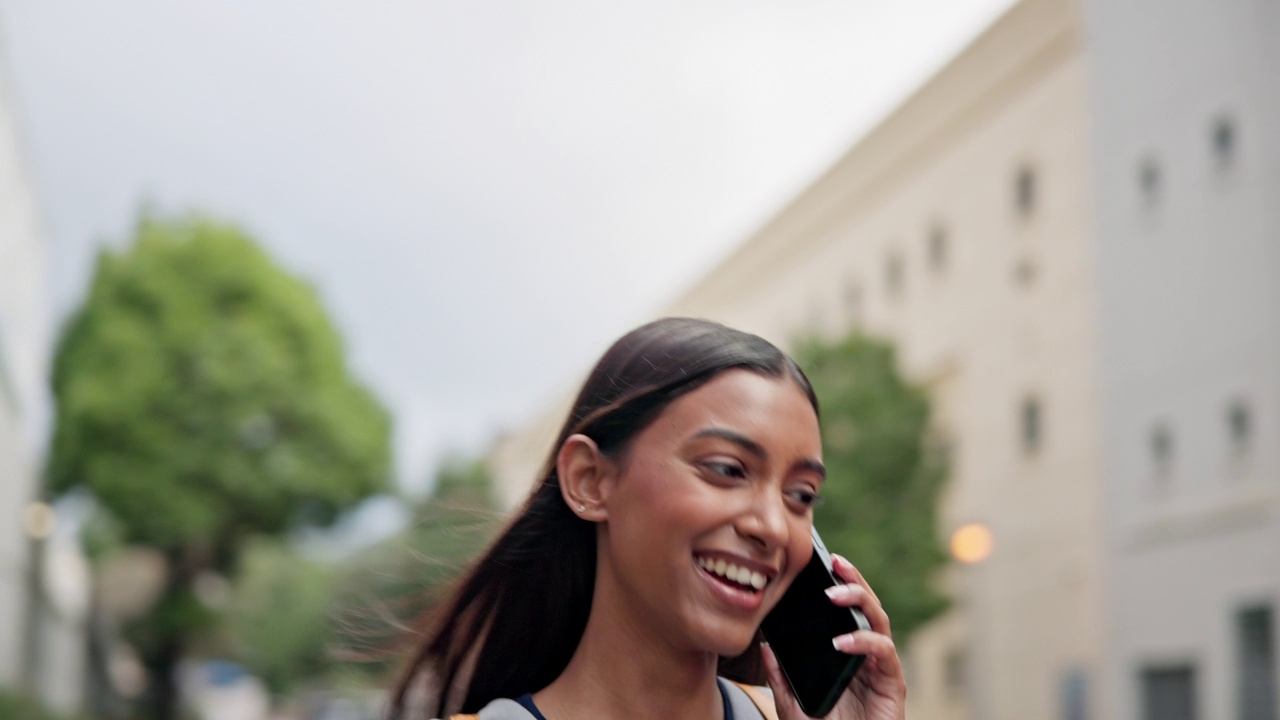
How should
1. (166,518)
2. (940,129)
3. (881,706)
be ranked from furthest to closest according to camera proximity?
(166,518) → (940,129) → (881,706)

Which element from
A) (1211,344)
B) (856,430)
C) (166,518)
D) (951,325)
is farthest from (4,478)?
(1211,344)

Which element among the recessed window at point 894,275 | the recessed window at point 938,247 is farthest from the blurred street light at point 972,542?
the recessed window at point 894,275

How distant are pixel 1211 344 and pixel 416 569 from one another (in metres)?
20.8

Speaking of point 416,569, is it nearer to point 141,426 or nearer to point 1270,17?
point 1270,17

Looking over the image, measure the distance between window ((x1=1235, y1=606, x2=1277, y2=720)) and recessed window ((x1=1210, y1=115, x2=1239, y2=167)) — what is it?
6098 mm

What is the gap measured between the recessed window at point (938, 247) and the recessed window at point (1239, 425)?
9313 mm

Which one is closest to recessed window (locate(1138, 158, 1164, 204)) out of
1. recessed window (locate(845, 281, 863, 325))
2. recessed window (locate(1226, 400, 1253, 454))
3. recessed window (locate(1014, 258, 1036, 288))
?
recessed window (locate(1014, 258, 1036, 288))

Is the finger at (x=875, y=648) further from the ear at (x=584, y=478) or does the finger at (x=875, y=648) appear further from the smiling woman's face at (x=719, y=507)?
the ear at (x=584, y=478)

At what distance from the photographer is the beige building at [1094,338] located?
22062 millimetres

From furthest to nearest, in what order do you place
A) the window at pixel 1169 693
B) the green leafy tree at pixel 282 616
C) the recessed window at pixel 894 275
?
the green leafy tree at pixel 282 616 → the recessed window at pixel 894 275 → the window at pixel 1169 693

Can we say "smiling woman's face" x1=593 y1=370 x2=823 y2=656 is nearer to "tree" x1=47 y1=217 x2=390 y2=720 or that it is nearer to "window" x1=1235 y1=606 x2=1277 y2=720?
"window" x1=1235 y1=606 x2=1277 y2=720

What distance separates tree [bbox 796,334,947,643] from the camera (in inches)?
1014

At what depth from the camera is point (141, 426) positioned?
38.8 m

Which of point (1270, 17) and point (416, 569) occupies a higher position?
point (1270, 17)
